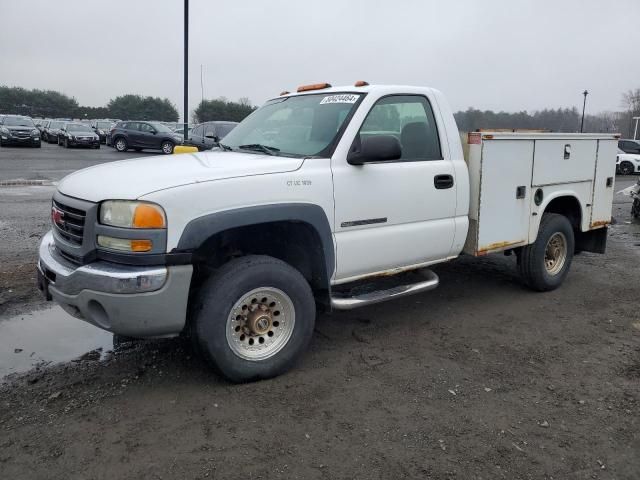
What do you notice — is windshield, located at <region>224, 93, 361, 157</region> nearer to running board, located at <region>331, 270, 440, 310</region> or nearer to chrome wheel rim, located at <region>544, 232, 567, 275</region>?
running board, located at <region>331, 270, 440, 310</region>

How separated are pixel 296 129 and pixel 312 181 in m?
0.84

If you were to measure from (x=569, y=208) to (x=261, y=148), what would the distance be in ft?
12.1

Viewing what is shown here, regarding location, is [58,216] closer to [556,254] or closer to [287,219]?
[287,219]

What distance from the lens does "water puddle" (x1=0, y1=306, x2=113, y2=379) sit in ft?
13.9

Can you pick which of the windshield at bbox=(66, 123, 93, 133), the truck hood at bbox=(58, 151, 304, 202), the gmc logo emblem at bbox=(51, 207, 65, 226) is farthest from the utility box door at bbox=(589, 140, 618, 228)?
the windshield at bbox=(66, 123, 93, 133)

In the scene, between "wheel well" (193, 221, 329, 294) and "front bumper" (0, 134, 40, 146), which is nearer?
"wheel well" (193, 221, 329, 294)

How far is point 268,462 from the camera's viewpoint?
118 inches

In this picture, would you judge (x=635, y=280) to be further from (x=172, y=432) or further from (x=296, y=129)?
(x=172, y=432)

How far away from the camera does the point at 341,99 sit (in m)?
4.53

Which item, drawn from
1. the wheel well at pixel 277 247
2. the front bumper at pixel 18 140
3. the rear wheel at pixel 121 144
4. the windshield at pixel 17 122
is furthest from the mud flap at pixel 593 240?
the windshield at pixel 17 122

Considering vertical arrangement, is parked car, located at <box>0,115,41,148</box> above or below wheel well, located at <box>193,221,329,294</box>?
above

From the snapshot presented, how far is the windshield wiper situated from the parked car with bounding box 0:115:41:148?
29627 mm

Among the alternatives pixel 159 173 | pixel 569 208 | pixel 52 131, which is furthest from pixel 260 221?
pixel 52 131

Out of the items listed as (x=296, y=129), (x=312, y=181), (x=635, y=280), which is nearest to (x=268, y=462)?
(x=312, y=181)
